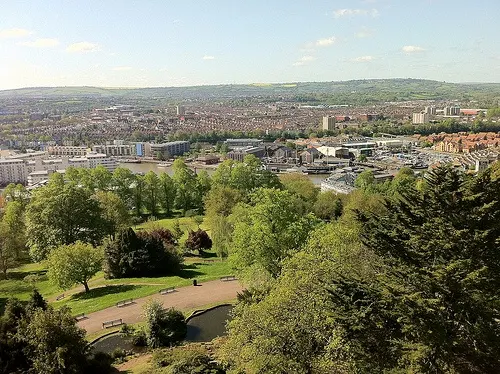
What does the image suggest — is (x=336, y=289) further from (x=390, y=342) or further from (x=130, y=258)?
(x=130, y=258)

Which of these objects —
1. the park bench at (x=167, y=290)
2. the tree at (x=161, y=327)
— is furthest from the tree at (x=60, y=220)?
the tree at (x=161, y=327)

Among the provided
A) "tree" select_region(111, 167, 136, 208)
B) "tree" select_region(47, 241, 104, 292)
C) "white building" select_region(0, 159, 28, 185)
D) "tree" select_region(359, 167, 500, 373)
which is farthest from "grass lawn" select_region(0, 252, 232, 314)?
"white building" select_region(0, 159, 28, 185)

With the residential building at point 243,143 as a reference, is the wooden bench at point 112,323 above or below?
above

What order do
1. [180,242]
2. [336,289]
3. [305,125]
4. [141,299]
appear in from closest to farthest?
[336,289] < [141,299] < [180,242] < [305,125]

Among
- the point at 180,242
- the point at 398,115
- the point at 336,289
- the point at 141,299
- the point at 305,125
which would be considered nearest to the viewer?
Answer: the point at 336,289

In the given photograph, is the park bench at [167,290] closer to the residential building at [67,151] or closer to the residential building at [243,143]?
the residential building at [243,143]

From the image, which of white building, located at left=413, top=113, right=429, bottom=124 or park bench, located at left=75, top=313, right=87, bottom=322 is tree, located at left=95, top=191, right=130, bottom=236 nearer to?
park bench, located at left=75, top=313, right=87, bottom=322

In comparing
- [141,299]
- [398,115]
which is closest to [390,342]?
[141,299]
